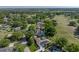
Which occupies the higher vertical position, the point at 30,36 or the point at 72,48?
the point at 30,36

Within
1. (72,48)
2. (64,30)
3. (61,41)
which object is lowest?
(72,48)

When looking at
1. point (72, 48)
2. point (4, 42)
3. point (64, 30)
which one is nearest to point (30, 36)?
point (4, 42)

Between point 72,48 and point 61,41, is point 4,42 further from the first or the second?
point 72,48

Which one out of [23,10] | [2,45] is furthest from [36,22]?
[2,45]

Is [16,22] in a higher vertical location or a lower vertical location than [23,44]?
higher

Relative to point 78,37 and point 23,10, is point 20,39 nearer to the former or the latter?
point 23,10

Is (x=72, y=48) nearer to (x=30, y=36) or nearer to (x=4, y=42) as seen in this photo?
(x=30, y=36)

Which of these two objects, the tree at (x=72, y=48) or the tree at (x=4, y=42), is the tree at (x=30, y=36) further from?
the tree at (x=72, y=48)

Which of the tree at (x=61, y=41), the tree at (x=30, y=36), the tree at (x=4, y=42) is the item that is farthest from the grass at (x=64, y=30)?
the tree at (x=4, y=42)
